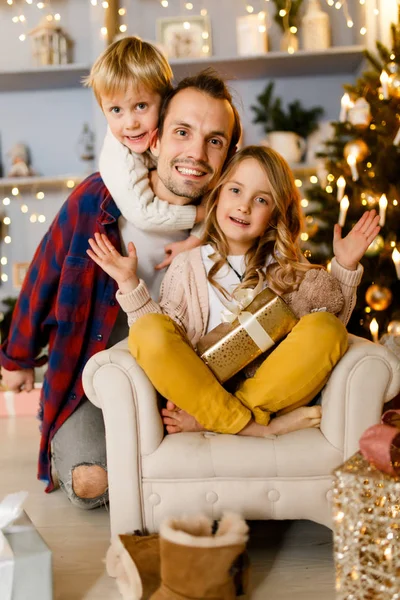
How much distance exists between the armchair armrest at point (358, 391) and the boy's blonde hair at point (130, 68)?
3.22 feet

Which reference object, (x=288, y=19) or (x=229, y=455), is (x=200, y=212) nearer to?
(x=229, y=455)

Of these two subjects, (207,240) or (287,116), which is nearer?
(207,240)

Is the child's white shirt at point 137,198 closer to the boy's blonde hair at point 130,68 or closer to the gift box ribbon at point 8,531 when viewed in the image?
the boy's blonde hair at point 130,68

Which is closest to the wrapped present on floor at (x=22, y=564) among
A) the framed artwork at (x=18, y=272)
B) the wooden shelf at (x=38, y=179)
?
the wooden shelf at (x=38, y=179)

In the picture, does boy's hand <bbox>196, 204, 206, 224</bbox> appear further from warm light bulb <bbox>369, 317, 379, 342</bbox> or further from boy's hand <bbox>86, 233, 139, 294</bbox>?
warm light bulb <bbox>369, 317, 379, 342</bbox>

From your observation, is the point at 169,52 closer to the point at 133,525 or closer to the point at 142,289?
the point at 142,289

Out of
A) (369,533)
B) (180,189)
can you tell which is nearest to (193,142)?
(180,189)

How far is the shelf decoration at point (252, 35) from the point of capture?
3.46m

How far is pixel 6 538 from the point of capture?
49.9 inches

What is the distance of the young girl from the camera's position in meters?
1.48

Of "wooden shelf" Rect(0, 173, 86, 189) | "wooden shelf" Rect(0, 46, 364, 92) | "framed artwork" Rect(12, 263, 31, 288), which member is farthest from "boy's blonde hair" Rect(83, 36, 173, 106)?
"framed artwork" Rect(12, 263, 31, 288)

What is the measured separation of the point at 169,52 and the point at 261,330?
2.41 metres

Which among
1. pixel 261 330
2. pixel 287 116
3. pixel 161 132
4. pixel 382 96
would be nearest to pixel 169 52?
pixel 287 116

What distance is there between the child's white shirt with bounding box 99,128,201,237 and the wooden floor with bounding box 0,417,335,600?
0.83 m
